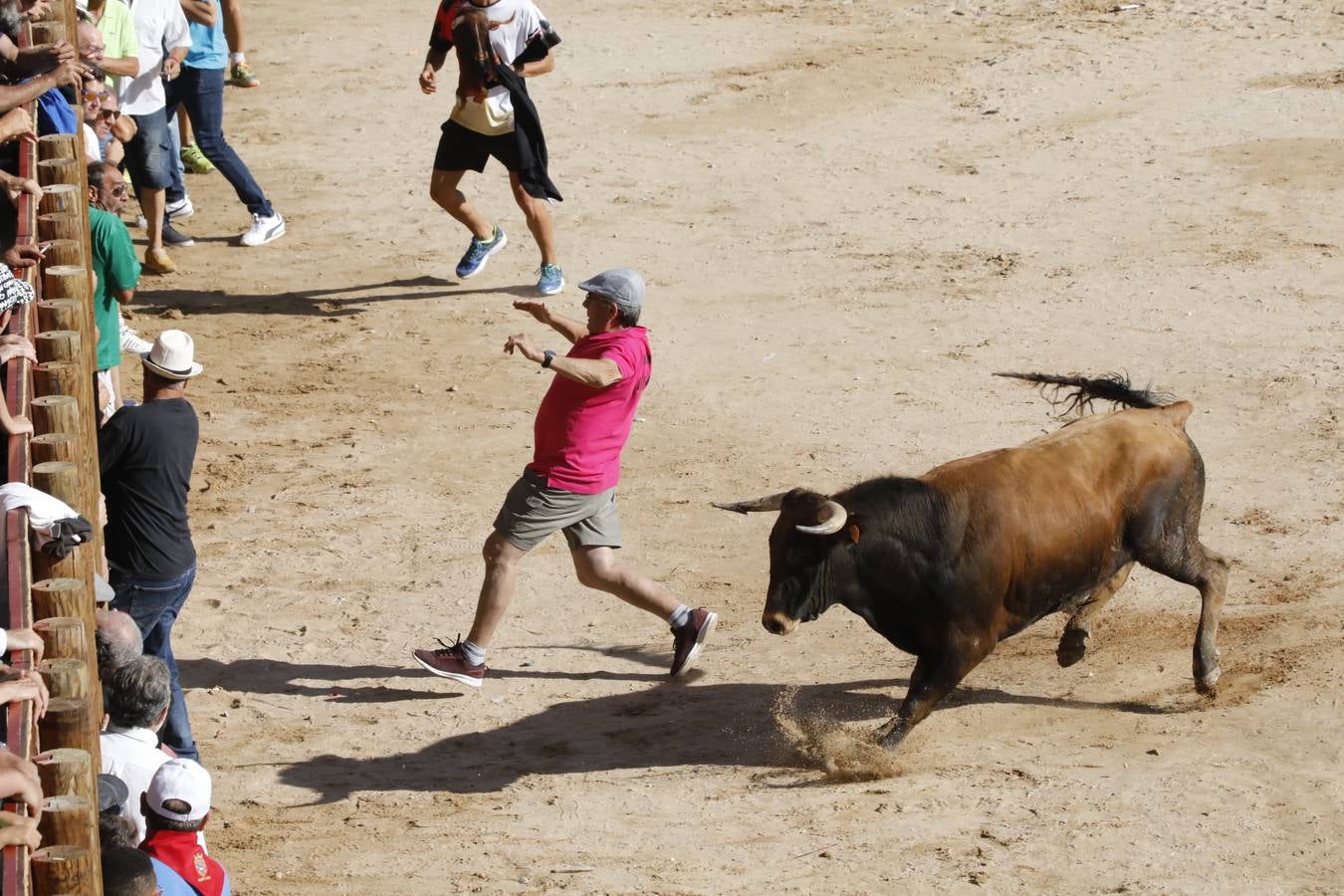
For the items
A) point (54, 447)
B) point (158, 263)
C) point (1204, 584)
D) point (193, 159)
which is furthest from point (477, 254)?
point (54, 447)

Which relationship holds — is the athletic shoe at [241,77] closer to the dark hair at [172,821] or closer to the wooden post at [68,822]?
the dark hair at [172,821]

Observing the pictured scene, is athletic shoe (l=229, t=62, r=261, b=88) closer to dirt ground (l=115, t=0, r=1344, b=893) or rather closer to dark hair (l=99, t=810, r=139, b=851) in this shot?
dirt ground (l=115, t=0, r=1344, b=893)

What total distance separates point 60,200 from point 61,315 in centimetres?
109

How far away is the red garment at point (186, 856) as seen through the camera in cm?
539

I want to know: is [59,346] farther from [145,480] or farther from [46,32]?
[46,32]

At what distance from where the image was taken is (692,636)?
8117mm

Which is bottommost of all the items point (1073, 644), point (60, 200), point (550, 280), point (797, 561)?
point (550, 280)

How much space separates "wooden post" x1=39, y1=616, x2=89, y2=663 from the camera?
5105 millimetres

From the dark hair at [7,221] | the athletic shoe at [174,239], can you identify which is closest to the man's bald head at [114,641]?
the dark hair at [7,221]

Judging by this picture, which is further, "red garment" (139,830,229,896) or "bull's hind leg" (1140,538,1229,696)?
"bull's hind leg" (1140,538,1229,696)

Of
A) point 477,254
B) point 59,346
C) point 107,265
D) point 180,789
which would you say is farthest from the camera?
point 477,254

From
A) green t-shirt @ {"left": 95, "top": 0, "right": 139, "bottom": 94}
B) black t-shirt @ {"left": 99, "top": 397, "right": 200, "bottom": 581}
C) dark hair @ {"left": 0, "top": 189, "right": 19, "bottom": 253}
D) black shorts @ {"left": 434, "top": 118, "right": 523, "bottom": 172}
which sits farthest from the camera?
black shorts @ {"left": 434, "top": 118, "right": 523, "bottom": 172}

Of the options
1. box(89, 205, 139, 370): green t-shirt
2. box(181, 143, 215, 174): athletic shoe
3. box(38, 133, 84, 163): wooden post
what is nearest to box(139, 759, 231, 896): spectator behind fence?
box(89, 205, 139, 370): green t-shirt

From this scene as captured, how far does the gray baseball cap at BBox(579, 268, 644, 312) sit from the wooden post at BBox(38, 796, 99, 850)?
3.52m
